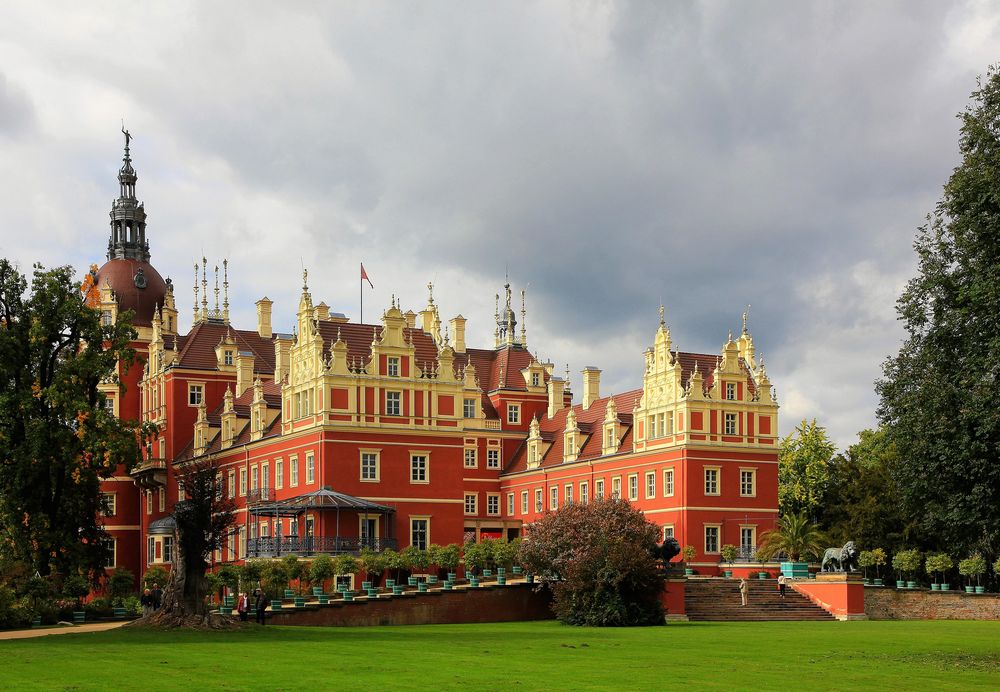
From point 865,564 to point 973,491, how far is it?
33.4 metres

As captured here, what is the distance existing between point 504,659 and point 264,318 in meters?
65.6

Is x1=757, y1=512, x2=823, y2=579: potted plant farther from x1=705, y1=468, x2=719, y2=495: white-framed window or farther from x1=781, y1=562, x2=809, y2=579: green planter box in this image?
x1=781, y1=562, x2=809, y2=579: green planter box

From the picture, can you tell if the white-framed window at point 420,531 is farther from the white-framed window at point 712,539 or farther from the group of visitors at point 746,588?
the group of visitors at point 746,588

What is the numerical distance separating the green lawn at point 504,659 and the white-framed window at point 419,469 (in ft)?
87.6

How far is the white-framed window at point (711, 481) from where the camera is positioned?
70.6 metres

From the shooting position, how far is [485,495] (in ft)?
288

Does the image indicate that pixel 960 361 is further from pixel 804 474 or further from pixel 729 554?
pixel 804 474

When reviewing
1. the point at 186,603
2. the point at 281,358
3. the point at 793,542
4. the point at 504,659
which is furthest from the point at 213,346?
the point at 504,659

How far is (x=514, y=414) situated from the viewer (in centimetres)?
9044

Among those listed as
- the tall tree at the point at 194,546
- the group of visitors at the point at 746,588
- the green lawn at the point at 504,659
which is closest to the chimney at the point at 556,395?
the group of visitors at the point at 746,588

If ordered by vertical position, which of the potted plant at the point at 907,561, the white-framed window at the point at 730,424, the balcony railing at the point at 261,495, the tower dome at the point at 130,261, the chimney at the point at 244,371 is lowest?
the potted plant at the point at 907,561

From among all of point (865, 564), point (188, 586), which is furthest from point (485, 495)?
point (188, 586)

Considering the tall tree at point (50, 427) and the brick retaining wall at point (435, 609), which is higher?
the tall tree at point (50, 427)

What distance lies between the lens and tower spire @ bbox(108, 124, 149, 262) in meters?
92.1
